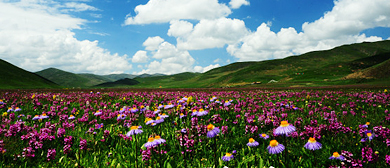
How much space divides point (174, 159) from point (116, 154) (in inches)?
56.4

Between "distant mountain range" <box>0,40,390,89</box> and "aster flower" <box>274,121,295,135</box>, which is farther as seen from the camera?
"distant mountain range" <box>0,40,390,89</box>

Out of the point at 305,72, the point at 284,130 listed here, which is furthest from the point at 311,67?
the point at 284,130

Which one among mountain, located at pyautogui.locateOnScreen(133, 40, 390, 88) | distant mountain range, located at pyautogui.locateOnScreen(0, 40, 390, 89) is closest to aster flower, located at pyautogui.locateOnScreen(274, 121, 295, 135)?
distant mountain range, located at pyautogui.locateOnScreen(0, 40, 390, 89)

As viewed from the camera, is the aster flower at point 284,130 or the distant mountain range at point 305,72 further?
the distant mountain range at point 305,72

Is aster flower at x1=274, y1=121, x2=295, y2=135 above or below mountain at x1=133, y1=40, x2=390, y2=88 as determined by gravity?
below

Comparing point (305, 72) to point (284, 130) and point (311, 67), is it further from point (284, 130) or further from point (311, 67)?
point (284, 130)

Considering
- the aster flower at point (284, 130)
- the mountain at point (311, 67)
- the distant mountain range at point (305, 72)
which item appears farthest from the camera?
the mountain at point (311, 67)

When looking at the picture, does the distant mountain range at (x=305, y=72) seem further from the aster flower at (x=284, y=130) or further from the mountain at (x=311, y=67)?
the aster flower at (x=284, y=130)

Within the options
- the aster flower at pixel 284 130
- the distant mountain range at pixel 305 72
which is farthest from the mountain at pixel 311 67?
the aster flower at pixel 284 130

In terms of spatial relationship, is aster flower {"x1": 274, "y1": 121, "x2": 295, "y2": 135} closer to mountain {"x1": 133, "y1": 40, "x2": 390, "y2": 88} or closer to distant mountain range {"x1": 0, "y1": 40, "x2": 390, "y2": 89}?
distant mountain range {"x1": 0, "y1": 40, "x2": 390, "y2": 89}

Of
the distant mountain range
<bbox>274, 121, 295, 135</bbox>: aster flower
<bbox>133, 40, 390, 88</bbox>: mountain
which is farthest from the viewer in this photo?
<bbox>133, 40, 390, 88</bbox>: mountain

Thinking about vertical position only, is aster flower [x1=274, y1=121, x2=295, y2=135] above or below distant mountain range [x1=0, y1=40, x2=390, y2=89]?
below

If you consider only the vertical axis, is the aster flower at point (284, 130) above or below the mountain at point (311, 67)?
below

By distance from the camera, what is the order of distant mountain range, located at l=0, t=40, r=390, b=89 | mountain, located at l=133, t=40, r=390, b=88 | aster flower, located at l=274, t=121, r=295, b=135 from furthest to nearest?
mountain, located at l=133, t=40, r=390, b=88
distant mountain range, located at l=0, t=40, r=390, b=89
aster flower, located at l=274, t=121, r=295, b=135
